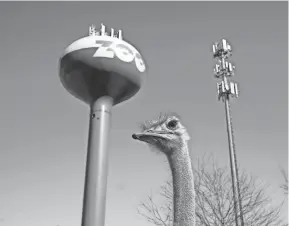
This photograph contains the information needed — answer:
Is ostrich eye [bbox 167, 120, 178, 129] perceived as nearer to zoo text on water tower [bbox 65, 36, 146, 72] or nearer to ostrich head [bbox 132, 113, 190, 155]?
ostrich head [bbox 132, 113, 190, 155]

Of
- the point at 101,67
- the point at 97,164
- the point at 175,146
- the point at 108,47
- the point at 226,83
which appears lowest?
the point at 97,164

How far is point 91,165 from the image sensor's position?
7191 mm

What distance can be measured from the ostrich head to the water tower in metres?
1.14

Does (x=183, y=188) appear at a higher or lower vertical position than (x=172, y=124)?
lower

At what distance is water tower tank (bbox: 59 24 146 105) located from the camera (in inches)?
300

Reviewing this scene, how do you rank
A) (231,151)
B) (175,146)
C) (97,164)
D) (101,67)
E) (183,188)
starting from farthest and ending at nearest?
(231,151)
(101,67)
(97,164)
(175,146)
(183,188)

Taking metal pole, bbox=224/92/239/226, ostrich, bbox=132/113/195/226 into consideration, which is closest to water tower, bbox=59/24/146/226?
ostrich, bbox=132/113/195/226

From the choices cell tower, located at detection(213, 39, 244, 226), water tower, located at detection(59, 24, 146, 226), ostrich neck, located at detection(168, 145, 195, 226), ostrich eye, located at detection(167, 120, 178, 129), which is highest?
cell tower, located at detection(213, 39, 244, 226)

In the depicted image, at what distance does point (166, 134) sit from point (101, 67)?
7.29 feet

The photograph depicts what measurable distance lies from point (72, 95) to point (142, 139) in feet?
9.03

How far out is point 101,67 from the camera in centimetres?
760

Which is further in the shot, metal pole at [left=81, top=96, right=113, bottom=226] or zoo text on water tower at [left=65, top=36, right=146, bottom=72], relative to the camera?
zoo text on water tower at [left=65, top=36, right=146, bottom=72]

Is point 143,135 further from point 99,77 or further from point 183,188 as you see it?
point 99,77

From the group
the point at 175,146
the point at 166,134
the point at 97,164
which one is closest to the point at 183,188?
the point at 175,146
